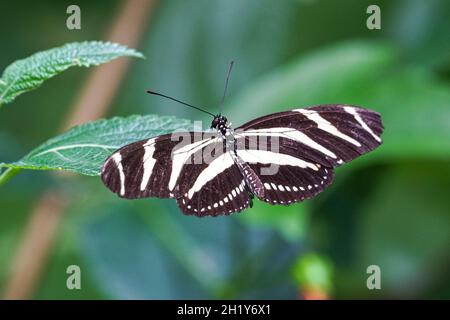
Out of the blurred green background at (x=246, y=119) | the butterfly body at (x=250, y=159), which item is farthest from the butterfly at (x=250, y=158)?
the blurred green background at (x=246, y=119)

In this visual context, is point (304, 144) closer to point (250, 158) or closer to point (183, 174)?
point (250, 158)

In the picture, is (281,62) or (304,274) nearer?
(304,274)

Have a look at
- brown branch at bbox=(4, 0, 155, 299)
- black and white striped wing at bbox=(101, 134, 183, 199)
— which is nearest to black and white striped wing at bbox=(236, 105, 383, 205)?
black and white striped wing at bbox=(101, 134, 183, 199)

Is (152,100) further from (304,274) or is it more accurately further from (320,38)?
(304,274)

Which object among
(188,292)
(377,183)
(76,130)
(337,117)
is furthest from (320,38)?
(76,130)

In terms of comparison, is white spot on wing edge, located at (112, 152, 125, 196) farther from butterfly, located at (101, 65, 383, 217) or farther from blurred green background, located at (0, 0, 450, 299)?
blurred green background, located at (0, 0, 450, 299)

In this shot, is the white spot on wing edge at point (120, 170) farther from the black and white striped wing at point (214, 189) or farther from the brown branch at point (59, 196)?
the brown branch at point (59, 196)
